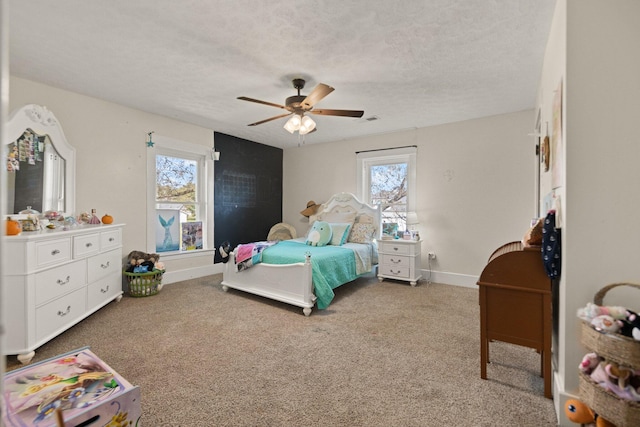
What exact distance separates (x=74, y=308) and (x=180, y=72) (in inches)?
92.0

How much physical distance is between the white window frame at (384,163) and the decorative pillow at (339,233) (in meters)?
0.81

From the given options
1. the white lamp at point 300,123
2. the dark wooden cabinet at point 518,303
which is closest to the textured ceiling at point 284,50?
the white lamp at point 300,123

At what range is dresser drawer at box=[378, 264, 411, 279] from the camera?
4156mm

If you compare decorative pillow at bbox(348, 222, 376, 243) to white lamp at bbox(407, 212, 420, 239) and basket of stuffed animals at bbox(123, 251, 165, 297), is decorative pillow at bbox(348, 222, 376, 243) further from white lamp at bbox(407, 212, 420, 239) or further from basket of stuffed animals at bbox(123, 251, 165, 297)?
basket of stuffed animals at bbox(123, 251, 165, 297)

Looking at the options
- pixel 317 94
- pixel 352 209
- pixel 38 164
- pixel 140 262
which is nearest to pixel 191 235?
pixel 140 262

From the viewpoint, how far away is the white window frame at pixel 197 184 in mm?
3977

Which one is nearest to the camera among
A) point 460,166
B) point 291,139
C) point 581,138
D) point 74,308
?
point 581,138

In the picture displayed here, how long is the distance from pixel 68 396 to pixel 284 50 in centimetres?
242

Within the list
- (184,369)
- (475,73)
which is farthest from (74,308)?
(475,73)

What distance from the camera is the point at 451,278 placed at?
4.23 metres

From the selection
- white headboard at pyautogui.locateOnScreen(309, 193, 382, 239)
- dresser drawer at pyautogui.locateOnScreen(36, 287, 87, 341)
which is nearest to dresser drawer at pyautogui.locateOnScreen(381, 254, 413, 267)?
white headboard at pyautogui.locateOnScreen(309, 193, 382, 239)

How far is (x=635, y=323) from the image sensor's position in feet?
3.90

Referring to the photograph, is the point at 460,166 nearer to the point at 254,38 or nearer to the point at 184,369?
the point at 254,38

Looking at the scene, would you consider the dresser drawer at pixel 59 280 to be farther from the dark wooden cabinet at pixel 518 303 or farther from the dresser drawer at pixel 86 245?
the dark wooden cabinet at pixel 518 303
